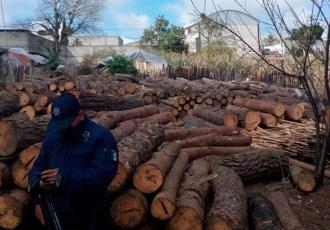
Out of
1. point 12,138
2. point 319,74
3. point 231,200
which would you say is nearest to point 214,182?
point 231,200

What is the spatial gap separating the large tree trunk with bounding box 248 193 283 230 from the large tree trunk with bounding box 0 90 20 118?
5528mm

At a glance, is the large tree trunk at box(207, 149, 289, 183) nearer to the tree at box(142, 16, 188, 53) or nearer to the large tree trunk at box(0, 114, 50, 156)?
the large tree trunk at box(0, 114, 50, 156)

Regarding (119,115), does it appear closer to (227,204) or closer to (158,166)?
(158,166)

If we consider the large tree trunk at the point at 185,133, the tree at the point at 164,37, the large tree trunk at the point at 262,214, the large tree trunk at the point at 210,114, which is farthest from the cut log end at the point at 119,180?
the tree at the point at 164,37

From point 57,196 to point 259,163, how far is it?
12.1 feet

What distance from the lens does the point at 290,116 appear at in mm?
10711

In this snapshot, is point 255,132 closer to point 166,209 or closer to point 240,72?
point 166,209

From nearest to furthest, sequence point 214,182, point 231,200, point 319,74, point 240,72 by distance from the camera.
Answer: point 231,200
point 214,182
point 319,74
point 240,72

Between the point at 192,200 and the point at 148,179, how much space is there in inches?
19.6

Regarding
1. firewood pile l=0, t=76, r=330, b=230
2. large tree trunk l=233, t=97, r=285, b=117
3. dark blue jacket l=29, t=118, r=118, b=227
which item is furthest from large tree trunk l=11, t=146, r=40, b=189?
large tree trunk l=233, t=97, r=285, b=117

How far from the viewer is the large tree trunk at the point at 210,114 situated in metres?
10.8

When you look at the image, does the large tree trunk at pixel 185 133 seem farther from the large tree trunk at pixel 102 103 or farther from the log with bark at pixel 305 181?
the large tree trunk at pixel 102 103

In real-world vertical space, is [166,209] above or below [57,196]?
below

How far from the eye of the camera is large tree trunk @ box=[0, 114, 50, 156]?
18.1 ft
